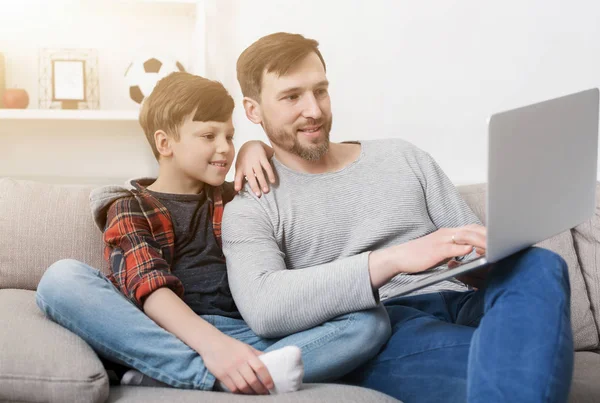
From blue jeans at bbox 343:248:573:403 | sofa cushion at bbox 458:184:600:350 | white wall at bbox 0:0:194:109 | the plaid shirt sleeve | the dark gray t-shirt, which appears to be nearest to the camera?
blue jeans at bbox 343:248:573:403

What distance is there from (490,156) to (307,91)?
2.23 ft

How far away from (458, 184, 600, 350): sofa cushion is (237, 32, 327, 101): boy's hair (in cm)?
60

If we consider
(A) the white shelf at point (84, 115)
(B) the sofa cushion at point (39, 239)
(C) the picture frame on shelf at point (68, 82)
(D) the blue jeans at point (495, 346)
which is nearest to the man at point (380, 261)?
(D) the blue jeans at point (495, 346)

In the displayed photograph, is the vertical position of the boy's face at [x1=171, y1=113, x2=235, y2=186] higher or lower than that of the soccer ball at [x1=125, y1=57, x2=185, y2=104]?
lower

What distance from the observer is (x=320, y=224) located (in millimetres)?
1620

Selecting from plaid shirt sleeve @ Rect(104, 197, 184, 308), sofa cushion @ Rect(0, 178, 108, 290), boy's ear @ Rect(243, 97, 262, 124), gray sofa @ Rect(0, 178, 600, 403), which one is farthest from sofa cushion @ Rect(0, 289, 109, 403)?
boy's ear @ Rect(243, 97, 262, 124)

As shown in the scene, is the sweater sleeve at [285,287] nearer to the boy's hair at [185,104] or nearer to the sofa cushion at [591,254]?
the boy's hair at [185,104]

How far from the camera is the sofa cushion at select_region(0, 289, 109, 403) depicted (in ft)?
4.11

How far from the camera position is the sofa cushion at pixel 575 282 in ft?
6.03

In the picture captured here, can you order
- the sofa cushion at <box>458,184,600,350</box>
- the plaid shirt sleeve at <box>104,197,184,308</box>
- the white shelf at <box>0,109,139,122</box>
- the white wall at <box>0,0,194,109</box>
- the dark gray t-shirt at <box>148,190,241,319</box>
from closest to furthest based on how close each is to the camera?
the plaid shirt sleeve at <box>104,197,184,308</box>, the dark gray t-shirt at <box>148,190,241,319</box>, the sofa cushion at <box>458,184,600,350</box>, the white shelf at <box>0,109,139,122</box>, the white wall at <box>0,0,194,109</box>

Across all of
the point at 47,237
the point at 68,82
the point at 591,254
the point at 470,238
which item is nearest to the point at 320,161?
the point at 470,238

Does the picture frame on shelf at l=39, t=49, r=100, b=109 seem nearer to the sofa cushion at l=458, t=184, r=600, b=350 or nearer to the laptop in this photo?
the sofa cushion at l=458, t=184, r=600, b=350

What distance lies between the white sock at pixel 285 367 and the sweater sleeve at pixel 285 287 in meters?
0.11

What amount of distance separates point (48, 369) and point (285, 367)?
1.30 ft
